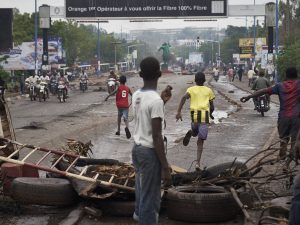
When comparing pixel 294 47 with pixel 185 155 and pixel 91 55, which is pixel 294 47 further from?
pixel 91 55

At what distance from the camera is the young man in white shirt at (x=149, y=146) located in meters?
5.41

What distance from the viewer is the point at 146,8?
Result: 125 ft

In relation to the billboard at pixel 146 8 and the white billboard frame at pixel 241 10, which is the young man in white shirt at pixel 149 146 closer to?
the billboard at pixel 146 8

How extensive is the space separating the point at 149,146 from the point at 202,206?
67.7 inches

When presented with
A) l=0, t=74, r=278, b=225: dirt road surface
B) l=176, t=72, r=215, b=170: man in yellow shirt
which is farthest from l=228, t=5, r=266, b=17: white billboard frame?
l=176, t=72, r=215, b=170: man in yellow shirt

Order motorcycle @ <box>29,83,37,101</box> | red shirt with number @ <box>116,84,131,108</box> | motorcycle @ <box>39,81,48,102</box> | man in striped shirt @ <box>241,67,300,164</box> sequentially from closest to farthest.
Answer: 1. man in striped shirt @ <box>241,67,300,164</box>
2. red shirt with number @ <box>116,84,131,108</box>
3. motorcycle @ <box>39,81,48,102</box>
4. motorcycle @ <box>29,83,37,101</box>

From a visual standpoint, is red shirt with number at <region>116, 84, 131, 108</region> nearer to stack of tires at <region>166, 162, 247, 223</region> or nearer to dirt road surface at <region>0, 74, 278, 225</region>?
dirt road surface at <region>0, 74, 278, 225</region>

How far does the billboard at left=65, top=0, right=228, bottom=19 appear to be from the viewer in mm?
37938

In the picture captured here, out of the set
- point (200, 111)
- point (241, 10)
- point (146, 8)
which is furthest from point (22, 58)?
point (200, 111)

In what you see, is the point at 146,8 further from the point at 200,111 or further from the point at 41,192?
the point at 41,192

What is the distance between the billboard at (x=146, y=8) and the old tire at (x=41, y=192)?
102 ft

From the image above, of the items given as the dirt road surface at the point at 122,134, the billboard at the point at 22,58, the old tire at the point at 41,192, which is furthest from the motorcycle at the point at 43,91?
the old tire at the point at 41,192

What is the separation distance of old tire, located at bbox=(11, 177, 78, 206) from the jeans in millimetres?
2145

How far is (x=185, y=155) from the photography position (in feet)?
40.4
